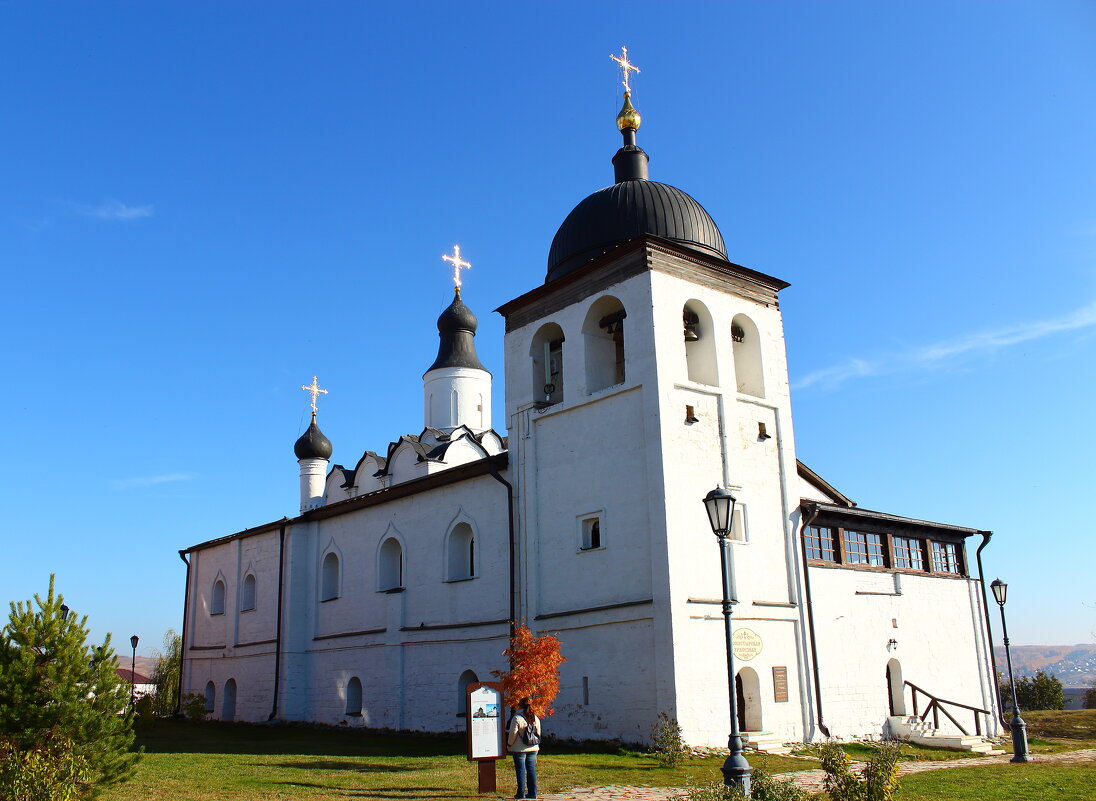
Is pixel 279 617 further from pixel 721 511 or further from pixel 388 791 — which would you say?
pixel 721 511

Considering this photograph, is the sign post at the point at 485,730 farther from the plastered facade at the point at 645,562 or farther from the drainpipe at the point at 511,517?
the drainpipe at the point at 511,517

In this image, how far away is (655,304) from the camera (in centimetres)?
1891

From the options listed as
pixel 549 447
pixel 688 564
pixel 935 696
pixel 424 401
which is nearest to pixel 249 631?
pixel 424 401

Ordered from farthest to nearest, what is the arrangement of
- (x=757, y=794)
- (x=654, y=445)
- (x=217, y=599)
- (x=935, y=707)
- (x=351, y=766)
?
(x=217, y=599)
(x=935, y=707)
(x=654, y=445)
(x=351, y=766)
(x=757, y=794)

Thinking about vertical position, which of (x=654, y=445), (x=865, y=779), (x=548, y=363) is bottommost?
(x=865, y=779)

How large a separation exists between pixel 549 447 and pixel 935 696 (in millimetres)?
10761

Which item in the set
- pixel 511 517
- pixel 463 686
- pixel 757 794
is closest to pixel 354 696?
pixel 463 686

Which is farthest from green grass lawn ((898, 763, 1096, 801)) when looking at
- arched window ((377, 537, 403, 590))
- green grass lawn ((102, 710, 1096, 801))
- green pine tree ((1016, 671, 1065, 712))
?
green pine tree ((1016, 671, 1065, 712))

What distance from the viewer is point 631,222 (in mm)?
20594

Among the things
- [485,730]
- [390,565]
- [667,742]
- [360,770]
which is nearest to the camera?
[485,730]

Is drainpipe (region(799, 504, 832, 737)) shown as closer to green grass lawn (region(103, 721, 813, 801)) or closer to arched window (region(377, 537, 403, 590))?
green grass lawn (region(103, 721, 813, 801))

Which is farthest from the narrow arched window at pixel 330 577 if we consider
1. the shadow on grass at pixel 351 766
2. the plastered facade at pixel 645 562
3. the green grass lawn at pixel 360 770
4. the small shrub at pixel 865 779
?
the small shrub at pixel 865 779

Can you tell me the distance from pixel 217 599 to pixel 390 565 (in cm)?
1067

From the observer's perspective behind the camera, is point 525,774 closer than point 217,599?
Yes
